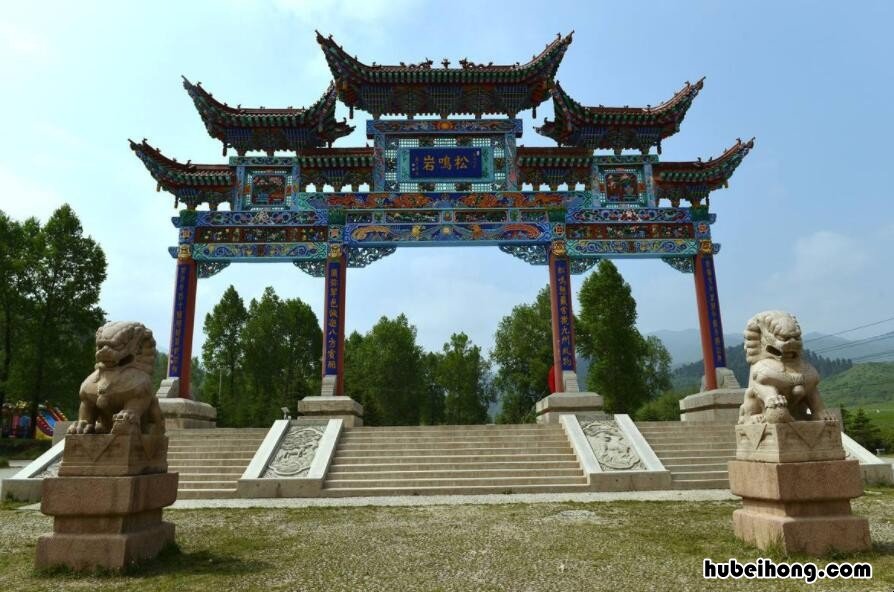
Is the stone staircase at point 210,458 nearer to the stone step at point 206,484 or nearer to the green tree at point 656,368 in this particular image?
the stone step at point 206,484

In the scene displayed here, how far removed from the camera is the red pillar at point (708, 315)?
15.4 metres

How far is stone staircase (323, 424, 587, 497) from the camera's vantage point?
959cm

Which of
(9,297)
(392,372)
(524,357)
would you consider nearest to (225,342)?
(392,372)

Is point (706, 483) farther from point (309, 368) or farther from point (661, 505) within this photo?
point (309, 368)

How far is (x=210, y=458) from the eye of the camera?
35.5 ft

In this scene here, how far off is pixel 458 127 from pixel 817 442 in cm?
1371

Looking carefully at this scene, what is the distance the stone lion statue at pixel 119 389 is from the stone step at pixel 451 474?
5.28 meters

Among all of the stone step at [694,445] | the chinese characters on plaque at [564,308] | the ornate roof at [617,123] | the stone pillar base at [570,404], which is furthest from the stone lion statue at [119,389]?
the ornate roof at [617,123]

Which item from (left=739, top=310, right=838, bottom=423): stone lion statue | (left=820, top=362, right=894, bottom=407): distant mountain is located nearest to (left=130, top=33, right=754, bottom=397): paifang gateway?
(left=739, top=310, right=838, bottom=423): stone lion statue

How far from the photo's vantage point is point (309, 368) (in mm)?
36312

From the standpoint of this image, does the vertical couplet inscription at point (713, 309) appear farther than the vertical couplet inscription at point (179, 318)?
Yes

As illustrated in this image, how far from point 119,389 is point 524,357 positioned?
3024 cm

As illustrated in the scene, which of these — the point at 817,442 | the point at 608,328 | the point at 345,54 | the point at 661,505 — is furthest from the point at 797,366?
the point at 608,328


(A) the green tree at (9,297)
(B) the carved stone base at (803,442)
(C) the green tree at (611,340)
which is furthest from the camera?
(C) the green tree at (611,340)
